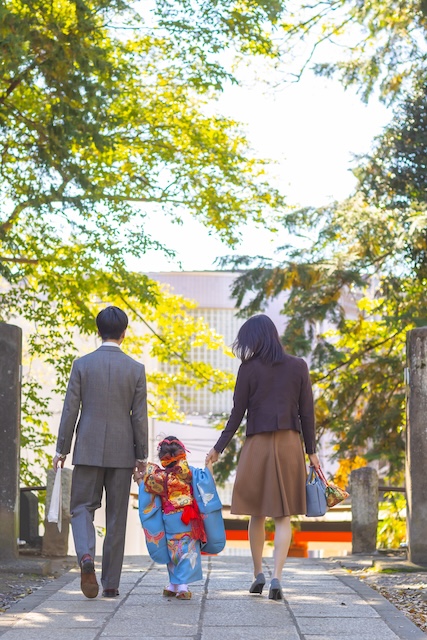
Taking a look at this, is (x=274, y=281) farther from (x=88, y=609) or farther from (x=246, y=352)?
(x=88, y=609)

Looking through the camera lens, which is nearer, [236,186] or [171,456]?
[171,456]

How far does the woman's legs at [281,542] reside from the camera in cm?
654

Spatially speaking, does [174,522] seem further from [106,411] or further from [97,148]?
[97,148]

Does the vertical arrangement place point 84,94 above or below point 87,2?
below

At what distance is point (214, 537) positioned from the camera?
6656mm

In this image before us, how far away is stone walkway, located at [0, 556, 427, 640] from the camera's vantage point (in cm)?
524

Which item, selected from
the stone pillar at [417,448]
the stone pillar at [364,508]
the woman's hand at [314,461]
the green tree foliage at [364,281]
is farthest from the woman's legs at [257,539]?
the green tree foliage at [364,281]

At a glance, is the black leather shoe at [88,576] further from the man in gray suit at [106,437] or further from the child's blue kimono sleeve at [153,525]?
the child's blue kimono sleeve at [153,525]

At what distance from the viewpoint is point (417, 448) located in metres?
8.70

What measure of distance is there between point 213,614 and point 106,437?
1458 mm

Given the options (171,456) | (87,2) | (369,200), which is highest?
(87,2)

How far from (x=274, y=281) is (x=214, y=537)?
918 cm

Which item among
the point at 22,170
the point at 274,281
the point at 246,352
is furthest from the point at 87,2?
the point at 246,352

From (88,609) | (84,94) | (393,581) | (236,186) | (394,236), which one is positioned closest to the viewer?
(88,609)
